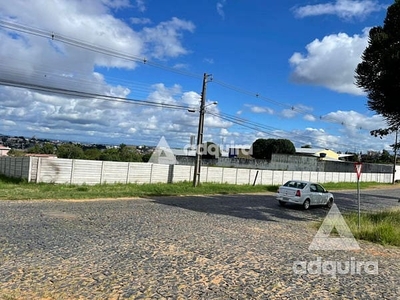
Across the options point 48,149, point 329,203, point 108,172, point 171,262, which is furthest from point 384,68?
point 48,149

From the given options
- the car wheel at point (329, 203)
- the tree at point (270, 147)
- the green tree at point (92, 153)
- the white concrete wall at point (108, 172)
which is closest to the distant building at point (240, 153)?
the tree at point (270, 147)

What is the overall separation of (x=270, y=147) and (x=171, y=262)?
94.9 meters

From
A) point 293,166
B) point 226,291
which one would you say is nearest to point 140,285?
point 226,291

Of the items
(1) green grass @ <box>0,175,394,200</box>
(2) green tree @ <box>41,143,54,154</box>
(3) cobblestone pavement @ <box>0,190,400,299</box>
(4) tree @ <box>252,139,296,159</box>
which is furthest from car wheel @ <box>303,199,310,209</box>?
(4) tree @ <box>252,139,296,159</box>

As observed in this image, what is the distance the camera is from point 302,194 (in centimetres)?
2053

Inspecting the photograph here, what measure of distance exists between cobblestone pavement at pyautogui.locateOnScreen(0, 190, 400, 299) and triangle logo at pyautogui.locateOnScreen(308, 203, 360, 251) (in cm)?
31

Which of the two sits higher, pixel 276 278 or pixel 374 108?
pixel 374 108

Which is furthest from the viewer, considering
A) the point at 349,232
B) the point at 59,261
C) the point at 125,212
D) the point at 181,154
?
the point at 181,154

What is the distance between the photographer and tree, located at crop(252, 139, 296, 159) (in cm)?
9962

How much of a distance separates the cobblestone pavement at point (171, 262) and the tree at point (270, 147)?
88.3 m

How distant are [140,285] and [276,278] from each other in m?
2.50

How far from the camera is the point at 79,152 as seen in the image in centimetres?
6456

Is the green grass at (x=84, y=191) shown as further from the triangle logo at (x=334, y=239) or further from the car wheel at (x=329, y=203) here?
the triangle logo at (x=334, y=239)

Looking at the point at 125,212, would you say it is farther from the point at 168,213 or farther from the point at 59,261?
the point at 59,261
